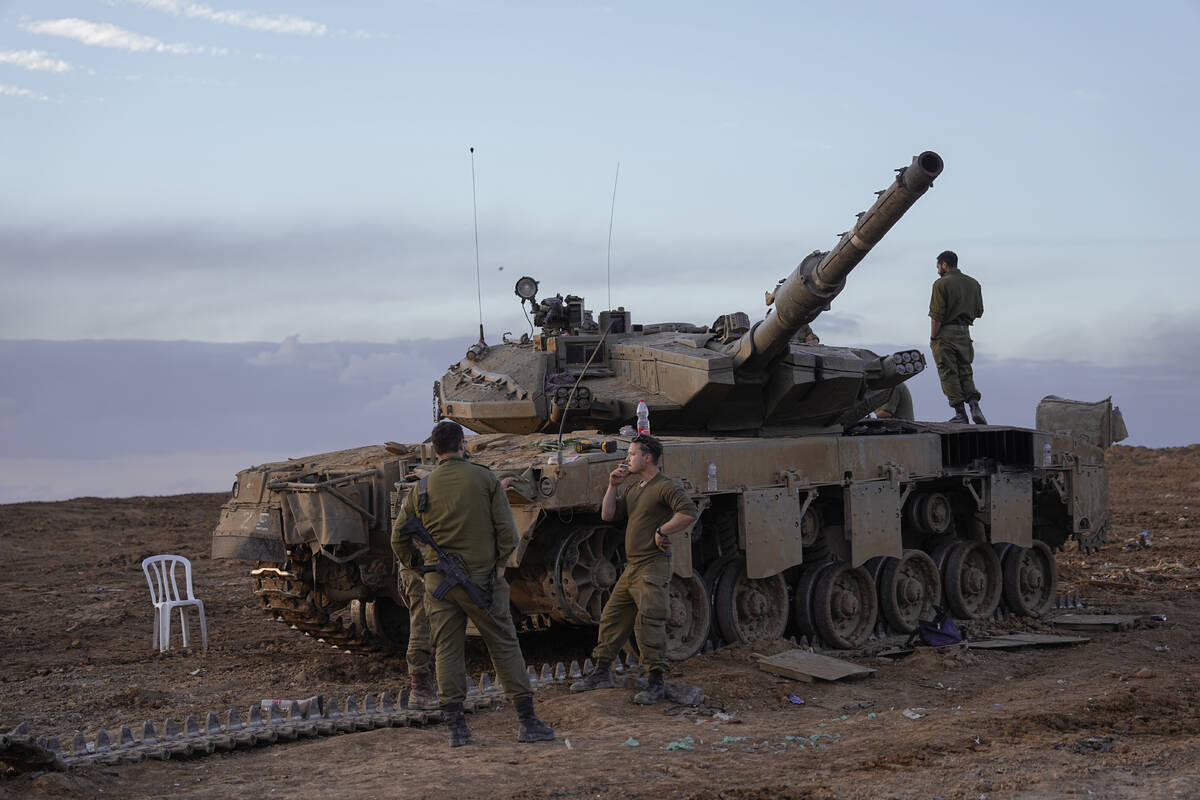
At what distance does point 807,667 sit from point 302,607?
4.68 meters

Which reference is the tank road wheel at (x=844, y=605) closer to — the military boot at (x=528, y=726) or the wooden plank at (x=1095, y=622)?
the wooden plank at (x=1095, y=622)

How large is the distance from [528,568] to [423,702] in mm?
1621

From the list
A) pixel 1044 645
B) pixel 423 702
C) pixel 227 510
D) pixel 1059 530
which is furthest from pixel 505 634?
pixel 1059 530

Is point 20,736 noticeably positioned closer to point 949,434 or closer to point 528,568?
point 528,568

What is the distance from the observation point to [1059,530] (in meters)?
15.4

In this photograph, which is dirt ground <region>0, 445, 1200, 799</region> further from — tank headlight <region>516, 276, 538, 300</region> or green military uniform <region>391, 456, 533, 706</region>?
tank headlight <region>516, 276, 538, 300</region>

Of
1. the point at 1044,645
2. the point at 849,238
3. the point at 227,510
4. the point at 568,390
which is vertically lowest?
the point at 1044,645

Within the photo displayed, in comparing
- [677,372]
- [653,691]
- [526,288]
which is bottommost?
[653,691]

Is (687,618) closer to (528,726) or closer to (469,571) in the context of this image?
(528,726)

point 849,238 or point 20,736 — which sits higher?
point 849,238

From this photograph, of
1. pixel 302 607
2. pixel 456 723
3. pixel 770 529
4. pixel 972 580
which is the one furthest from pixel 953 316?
pixel 456 723

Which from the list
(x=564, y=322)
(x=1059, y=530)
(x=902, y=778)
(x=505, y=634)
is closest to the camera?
(x=902, y=778)

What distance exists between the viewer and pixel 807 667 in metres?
9.96

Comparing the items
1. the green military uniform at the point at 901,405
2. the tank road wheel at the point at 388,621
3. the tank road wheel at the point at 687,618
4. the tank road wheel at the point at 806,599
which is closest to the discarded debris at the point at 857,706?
the tank road wheel at the point at 687,618
